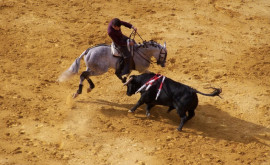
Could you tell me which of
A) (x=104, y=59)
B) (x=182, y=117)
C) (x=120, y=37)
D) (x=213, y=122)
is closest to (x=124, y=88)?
(x=104, y=59)

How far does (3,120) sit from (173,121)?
482 cm

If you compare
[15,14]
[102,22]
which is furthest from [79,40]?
[15,14]

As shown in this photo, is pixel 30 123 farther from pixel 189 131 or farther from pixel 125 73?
pixel 189 131

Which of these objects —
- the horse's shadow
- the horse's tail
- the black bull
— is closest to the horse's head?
the black bull

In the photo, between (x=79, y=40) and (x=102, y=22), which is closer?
(x=79, y=40)

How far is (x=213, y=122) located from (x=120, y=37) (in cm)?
374

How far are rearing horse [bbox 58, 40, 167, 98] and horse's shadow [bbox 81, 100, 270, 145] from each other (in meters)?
1.01

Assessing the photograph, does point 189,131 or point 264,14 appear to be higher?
point 264,14

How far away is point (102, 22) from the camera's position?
17031mm

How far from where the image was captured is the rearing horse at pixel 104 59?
1165 cm

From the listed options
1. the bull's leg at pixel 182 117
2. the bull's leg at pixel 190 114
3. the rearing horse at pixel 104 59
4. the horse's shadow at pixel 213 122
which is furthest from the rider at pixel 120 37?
the bull's leg at pixel 190 114

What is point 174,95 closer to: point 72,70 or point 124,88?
point 124,88

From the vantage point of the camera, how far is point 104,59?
462 inches

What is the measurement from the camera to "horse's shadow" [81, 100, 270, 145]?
36.5ft
